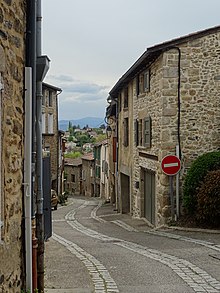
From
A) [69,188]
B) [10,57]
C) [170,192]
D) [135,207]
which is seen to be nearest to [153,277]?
[10,57]

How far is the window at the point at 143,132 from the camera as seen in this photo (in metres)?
17.9

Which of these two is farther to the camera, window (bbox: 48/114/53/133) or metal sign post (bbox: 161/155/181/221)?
A: window (bbox: 48/114/53/133)

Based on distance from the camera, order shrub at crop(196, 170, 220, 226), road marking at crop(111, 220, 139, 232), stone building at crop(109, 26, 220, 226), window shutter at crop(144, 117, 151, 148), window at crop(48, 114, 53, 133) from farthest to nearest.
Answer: window at crop(48, 114, 53, 133) < window shutter at crop(144, 117, 151, 148) < road marking at crop(111, 220, 139, 232) < stone building at crop(109, 26, 220, 226) < shrub at crop(196, 170, 220, 226)

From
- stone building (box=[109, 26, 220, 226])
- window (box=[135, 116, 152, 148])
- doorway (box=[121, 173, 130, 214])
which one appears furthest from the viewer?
doorway (box=[121, 173, 130, 214])

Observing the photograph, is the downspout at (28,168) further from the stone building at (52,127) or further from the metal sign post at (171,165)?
the stone building at (52,127)

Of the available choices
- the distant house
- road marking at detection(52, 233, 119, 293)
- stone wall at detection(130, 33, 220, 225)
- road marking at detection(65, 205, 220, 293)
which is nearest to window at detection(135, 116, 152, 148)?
stone wall at detection(130, 33, 220, 225)

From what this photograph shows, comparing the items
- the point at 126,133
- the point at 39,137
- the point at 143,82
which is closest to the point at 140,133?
the point at 143,82

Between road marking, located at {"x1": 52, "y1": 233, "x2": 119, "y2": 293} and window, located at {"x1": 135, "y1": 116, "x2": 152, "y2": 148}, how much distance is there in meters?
6.85

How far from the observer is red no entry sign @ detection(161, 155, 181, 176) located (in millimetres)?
15000

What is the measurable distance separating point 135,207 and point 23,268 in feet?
52.5

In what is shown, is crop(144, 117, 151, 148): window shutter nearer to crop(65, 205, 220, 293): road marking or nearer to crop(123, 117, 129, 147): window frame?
crop(123, 117, 129, 147): window frame

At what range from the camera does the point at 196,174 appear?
14617 millimetres

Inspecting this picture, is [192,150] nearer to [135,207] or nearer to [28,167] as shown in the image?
[135,207]

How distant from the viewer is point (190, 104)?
51.8ft
